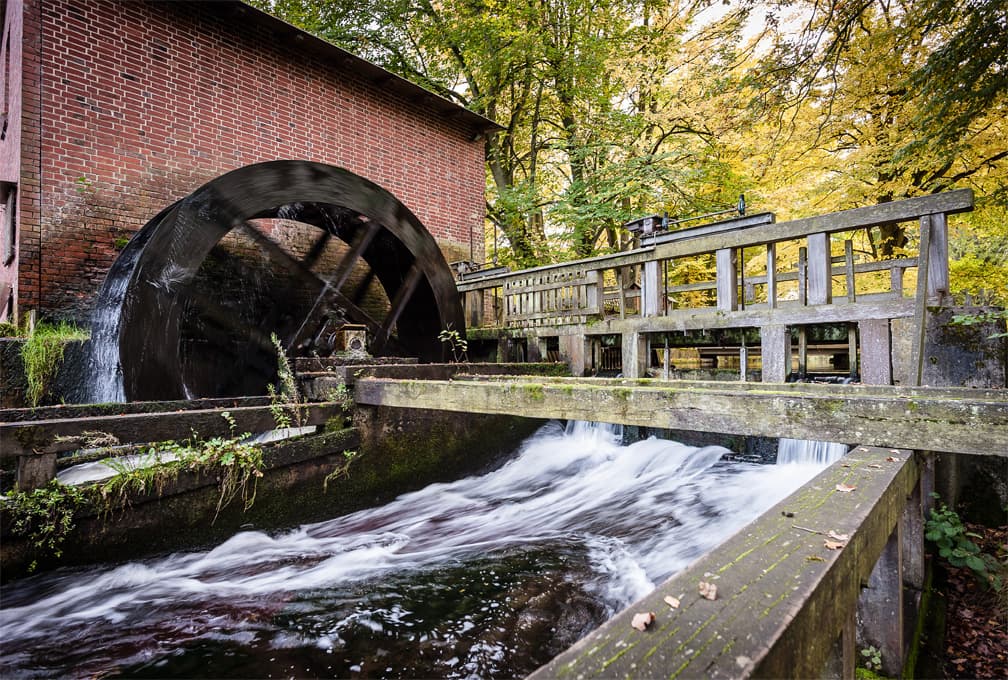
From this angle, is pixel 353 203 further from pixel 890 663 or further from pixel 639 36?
pixel 639 36

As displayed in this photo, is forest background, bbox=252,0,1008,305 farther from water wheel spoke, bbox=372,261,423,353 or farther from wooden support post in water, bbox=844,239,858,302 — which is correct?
water wheel spoke, bbox=372,261,423,353

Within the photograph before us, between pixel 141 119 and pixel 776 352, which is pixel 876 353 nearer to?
pixel 776 352

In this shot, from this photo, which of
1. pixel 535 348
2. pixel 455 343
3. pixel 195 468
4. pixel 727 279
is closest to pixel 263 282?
pixel 455 343

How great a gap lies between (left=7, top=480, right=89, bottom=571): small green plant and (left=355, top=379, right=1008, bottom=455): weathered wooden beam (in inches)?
81.7

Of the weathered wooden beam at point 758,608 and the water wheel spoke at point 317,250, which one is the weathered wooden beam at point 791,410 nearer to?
the weathered wooden beam at point 758,608

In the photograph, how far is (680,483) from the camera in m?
4.38

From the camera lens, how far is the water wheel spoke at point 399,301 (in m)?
6.77

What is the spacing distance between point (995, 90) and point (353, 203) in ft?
18.9

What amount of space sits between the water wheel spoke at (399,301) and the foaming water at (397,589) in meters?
2.90

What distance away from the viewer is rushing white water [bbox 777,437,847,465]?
13.1 feet

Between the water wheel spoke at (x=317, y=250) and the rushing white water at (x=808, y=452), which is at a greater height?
the water wheel spoke at (x=317, y=250)

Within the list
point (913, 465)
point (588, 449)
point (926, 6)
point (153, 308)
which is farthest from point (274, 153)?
point (913, 465)

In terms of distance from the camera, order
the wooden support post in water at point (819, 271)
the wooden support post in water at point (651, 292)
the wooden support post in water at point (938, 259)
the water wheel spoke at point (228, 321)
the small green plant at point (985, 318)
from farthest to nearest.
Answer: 1. the water wheel spoke at point (228, 321)
2. the wooden support post in water at point (651, 292)
3. the wooden support post in water at point (819, 271)
4. the wooden support post in water at point (938, 259)
5. the small green plant at point (985, 318)

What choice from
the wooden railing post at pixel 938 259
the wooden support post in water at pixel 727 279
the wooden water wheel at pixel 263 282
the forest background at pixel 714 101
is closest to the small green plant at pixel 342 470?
the wooden water wheel at pixel 263 282
